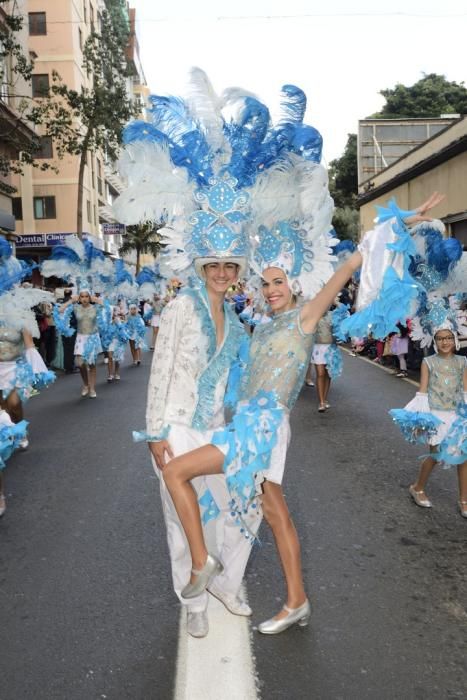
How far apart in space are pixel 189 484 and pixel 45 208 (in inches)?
1482

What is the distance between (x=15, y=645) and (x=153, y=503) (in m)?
2.14

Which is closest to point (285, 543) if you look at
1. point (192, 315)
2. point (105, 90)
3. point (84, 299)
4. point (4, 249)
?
point (192, 315)

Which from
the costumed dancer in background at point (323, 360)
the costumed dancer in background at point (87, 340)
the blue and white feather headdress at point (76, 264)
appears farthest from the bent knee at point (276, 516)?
the blue and white feather headdress at point (76, 264)

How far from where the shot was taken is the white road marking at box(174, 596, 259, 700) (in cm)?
276

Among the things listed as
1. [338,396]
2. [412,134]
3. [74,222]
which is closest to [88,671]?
[338,396]

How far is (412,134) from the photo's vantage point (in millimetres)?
27422

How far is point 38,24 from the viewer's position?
122 ft

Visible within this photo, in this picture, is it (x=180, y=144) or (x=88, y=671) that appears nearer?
(x=88, y=671)

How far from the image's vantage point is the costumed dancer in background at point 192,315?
326 cm

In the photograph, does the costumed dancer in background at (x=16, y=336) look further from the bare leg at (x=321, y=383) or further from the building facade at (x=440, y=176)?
the building facade at (x=440, y=176)

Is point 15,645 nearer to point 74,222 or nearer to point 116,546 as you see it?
point 116,546

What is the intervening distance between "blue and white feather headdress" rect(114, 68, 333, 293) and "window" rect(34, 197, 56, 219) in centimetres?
3673

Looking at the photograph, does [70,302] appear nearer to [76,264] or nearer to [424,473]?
[76,264]

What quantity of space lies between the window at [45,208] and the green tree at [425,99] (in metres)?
19.8
